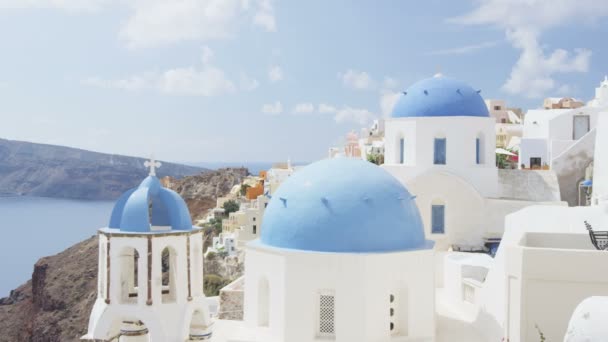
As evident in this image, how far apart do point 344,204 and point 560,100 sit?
47.0 metres

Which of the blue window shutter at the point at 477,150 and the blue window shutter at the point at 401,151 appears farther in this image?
the blue window shutter at the point at 401,151

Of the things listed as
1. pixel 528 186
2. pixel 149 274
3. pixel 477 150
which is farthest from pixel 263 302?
pixel 528 186

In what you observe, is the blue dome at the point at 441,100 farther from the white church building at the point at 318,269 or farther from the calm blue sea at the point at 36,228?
the calm blue sea at the point at 36,228

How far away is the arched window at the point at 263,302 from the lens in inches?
482

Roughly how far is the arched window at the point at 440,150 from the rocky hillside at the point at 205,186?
2319 inches

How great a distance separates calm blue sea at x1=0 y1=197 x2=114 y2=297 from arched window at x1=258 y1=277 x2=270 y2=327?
45.7 m

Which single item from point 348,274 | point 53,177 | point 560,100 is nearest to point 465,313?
point 348,274

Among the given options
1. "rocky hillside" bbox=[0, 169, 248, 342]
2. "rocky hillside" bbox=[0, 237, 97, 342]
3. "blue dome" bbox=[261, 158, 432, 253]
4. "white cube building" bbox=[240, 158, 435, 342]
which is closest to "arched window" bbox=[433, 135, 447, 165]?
"blue dome" bbox=[261, 158, 432, 253]

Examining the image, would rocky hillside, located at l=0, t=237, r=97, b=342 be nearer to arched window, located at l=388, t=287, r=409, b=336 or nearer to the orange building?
the orange building

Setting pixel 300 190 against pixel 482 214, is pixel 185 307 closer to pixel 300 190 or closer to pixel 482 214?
pixel 300 190

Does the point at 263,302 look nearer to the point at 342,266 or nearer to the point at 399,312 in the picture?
the point at 342,266

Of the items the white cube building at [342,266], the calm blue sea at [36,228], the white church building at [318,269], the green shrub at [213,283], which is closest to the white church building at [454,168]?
the white church building at [318,269]

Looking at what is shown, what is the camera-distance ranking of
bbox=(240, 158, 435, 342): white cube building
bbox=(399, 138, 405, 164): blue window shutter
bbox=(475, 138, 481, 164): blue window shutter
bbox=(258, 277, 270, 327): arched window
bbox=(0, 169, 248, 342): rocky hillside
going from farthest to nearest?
bbox=(0, 169, 248, 342): rocky hillside
bbox=(399, 138, 405, 164): blue window shutter
bbox=(475, 138, 481, 164): blue window shutter
bbox=(258, 277, 270, 327): arched window
bbox=(240, 158, 435, 342): white cube building

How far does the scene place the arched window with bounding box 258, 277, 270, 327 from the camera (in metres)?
12.2
